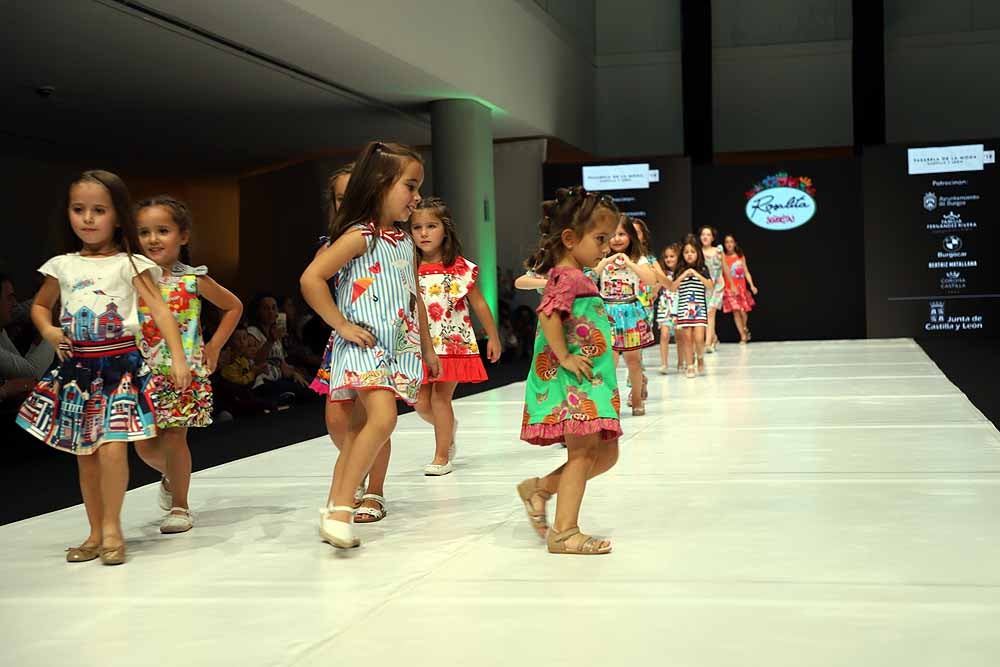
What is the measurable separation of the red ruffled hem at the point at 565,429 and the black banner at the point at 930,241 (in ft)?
42.8

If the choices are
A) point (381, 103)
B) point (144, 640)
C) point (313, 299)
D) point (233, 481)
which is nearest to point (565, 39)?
point (381, 103)

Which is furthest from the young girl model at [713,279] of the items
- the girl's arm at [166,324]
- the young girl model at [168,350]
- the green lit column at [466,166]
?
the girl's arm at [166,324]

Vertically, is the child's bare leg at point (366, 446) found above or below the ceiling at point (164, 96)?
below

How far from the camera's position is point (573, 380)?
3098 mm

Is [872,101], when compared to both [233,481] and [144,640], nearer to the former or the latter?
[233,481]

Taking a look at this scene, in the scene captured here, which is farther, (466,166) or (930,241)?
(930,241)

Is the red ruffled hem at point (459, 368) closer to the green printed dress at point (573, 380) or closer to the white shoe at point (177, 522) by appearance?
the white shoe at point (177, 522)

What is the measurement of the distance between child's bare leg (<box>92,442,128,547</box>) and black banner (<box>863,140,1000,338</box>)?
1351 cm


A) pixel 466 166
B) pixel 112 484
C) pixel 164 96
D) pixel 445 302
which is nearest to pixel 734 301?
pixel 466 166

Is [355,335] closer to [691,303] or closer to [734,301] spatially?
[691,303]

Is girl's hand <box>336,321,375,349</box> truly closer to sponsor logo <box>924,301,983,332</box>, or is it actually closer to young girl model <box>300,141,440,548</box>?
young girl model <box>300,141,440,548</box>

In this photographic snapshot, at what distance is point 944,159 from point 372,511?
13.2 m

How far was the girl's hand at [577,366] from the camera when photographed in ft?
9.92

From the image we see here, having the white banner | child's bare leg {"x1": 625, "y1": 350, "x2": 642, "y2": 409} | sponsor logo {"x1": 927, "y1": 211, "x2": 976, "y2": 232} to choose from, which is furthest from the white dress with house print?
sponsor logo {"x1": 927, "y1": 211, "x2": 976, "y2": 232}
